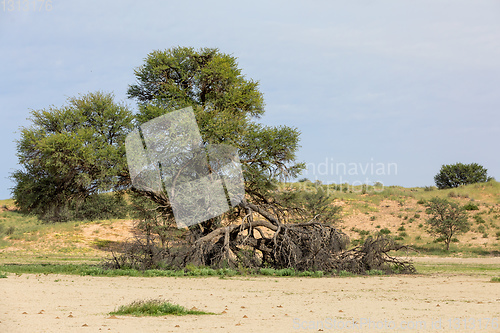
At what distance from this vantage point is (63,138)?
18.7m

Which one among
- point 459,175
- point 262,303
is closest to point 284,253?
point 262,303

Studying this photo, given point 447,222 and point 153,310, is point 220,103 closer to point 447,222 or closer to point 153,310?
point 153,310

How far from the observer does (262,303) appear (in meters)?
10.9

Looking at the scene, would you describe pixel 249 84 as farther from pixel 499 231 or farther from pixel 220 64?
pixel 499 231

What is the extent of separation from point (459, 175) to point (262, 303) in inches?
2689

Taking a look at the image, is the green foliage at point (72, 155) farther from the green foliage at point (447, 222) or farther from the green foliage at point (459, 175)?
the green foliage at point (459, 175)

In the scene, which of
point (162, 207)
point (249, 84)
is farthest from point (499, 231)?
point (162, 207)

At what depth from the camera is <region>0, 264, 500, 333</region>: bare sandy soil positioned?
7.93 m

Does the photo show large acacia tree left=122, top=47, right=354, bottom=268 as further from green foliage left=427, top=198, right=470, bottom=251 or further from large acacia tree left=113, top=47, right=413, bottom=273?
green foliage left=427, top=198, right=470, bottom=251

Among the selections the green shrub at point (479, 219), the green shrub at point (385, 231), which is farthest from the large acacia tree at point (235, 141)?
the green shrub at point (479, 219)

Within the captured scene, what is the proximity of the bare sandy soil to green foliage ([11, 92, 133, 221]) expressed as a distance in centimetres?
474

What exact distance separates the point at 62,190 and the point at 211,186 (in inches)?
271

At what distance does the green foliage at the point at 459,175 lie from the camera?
69438 mm

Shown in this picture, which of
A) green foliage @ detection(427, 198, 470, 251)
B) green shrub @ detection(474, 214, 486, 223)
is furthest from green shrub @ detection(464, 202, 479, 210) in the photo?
green foliage @ detection(427, 198, 470, 251)
